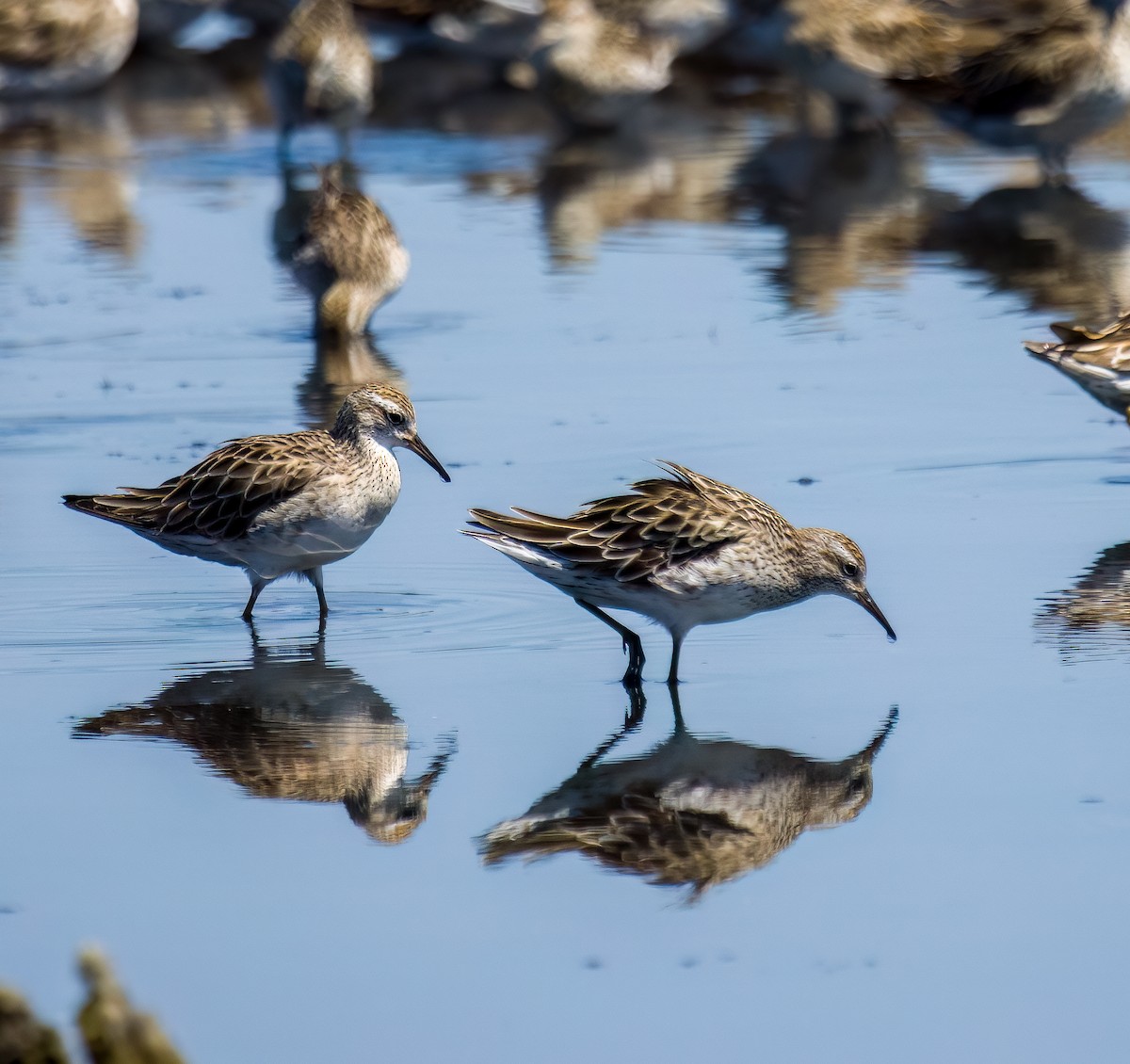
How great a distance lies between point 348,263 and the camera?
46.1 ft

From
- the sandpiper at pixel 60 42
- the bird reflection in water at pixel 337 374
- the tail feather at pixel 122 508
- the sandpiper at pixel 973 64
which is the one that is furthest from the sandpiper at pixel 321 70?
the tail feather at pixel 122 508

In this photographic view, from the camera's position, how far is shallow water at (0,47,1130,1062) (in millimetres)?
6062

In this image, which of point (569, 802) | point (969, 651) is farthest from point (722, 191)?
point (569, 802)

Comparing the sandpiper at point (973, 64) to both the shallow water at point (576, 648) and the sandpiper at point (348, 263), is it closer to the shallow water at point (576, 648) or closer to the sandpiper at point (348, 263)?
the shallow water at point (576, 648)

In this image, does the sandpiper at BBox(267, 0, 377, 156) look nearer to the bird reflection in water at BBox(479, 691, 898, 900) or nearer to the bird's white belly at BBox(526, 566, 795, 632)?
the bird's white belly at BBox(526, 566, 795, 632)

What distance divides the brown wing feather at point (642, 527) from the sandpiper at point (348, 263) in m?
5.97

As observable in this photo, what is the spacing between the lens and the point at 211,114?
23.2 meters

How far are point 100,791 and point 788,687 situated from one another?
255 centimetres

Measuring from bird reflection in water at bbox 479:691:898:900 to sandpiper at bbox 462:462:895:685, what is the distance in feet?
1.94

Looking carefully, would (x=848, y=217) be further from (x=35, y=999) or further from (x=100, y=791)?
(x=35, y=999)

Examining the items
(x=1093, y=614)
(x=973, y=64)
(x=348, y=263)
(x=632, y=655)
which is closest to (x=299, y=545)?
(x=632, y=655)

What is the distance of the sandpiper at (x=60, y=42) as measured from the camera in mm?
23125

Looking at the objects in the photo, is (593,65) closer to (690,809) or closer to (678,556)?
(678,556)

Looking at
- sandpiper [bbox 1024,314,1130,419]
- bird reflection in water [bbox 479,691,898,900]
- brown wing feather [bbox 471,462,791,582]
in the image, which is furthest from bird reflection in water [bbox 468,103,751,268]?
bird reflection in water [bbox 479,691,898,900]
